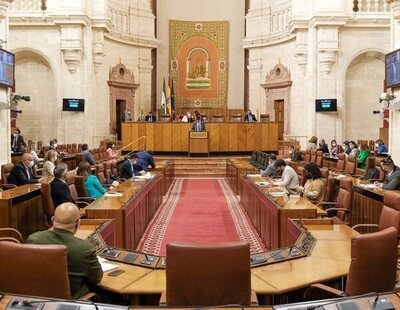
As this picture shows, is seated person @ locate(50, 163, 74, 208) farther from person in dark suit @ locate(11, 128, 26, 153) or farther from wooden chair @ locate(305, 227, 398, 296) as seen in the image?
person in dark suit @ locate(11, 128, 26, 153)

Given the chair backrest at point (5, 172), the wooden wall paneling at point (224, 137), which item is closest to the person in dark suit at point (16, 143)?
the chair backrest at point (5, 172)

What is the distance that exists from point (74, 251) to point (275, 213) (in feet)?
10.6

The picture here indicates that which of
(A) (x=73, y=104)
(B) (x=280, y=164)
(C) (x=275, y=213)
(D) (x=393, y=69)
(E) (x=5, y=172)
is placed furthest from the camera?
(A) (x=73, y=104)

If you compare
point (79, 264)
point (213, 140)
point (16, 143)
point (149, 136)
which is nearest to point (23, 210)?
point (79, 264)

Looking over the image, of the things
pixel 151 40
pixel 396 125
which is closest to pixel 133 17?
pixel 151 40

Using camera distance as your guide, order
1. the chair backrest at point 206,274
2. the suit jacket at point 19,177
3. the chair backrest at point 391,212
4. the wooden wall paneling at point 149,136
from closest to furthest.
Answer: the chair backrest at point 206,274, the chair backrest at point 391,212, the suit jacket at point 19,177, the wooden wall paneling at point 149,136

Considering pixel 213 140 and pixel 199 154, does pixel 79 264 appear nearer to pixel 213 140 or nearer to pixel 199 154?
pixel 199 154

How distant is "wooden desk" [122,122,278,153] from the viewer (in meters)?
18.3

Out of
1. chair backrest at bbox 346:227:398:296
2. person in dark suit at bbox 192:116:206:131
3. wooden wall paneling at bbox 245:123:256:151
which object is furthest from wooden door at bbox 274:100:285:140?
chair backrest at bbox 346:227:398:296

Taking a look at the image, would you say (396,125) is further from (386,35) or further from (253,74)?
(253,74)

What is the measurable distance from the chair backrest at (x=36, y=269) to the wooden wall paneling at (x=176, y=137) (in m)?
15.6

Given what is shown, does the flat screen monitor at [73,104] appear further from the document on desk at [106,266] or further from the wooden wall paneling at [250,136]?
the document on desk at [106,266]

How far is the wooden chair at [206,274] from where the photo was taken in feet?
8.72

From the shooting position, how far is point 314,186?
7.06 meters
